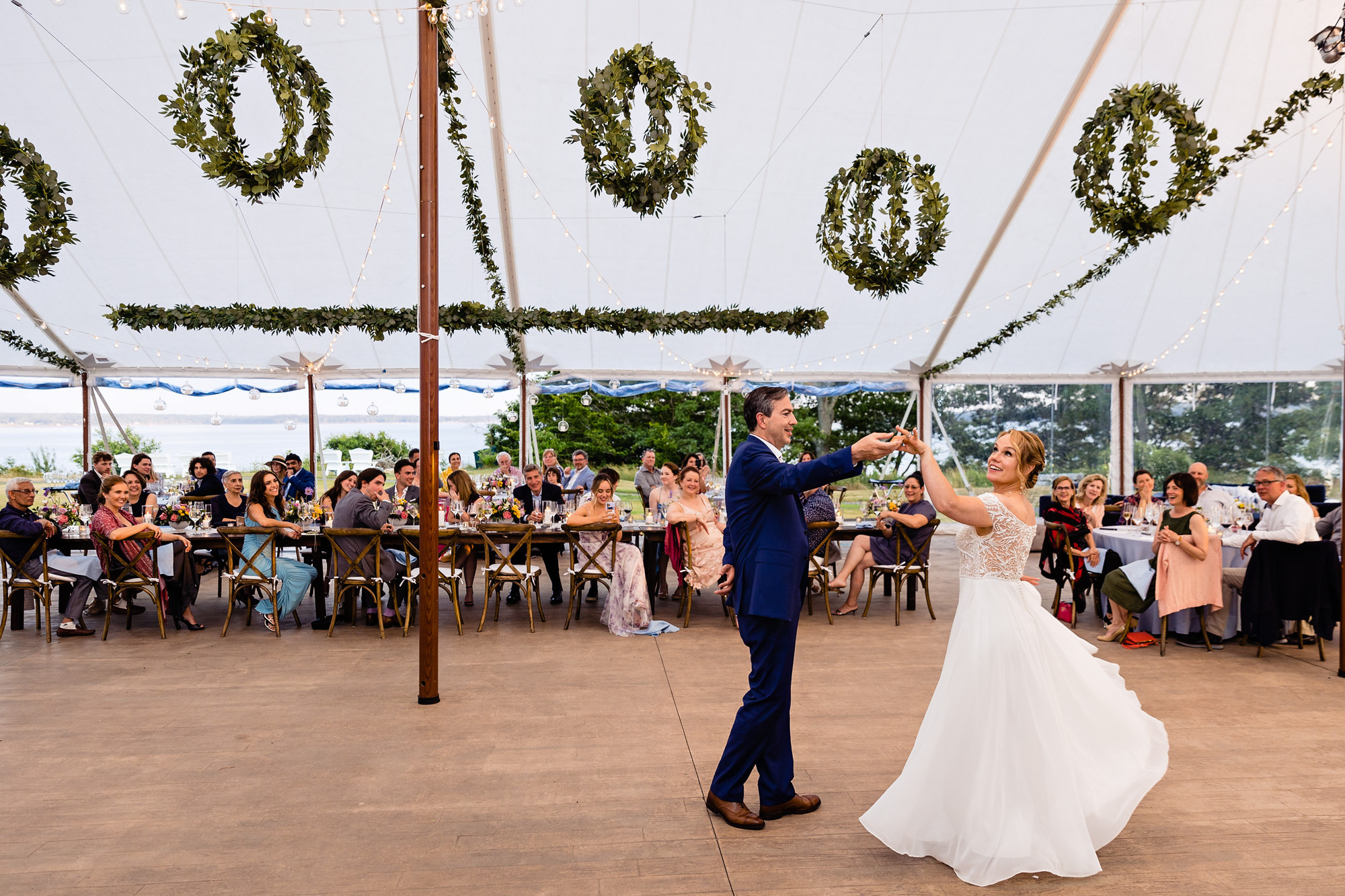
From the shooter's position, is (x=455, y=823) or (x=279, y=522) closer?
(x=455, y=823)

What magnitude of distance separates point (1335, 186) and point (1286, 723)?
9040 mm

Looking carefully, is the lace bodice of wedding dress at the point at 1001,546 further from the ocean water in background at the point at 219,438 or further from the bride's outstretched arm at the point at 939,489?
the ocean water in background at the point at 219,438

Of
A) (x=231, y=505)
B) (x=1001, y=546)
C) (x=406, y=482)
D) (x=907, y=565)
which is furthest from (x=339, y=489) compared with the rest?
(x=1001, y=546)

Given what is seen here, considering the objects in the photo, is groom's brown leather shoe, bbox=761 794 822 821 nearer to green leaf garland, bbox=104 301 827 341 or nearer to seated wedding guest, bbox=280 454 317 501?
seated wedding guest, bbox=280 454 317 501

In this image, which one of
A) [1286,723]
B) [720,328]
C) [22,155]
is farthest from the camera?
[720,328]

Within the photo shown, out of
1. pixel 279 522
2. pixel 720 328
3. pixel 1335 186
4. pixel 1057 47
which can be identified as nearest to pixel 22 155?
pixel 279 522

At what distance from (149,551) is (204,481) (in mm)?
2977

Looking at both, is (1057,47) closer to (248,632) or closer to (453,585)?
(453,585)

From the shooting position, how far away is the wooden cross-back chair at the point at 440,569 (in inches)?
252

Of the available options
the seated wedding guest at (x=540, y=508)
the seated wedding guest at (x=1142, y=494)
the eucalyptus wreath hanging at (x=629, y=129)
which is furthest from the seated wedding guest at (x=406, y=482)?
the seated wedding guest at (x=1142, y=494)

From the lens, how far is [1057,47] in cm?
846

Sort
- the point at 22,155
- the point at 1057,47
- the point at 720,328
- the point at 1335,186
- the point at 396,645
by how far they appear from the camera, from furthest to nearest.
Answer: the point at 720,328
the point at 1335,186
the point at 1057,47
the point at 396,645
the point at 22,155

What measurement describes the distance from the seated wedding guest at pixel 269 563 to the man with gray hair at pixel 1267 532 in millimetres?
6831

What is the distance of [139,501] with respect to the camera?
25.3 feet
